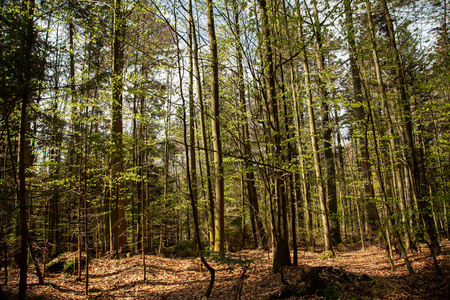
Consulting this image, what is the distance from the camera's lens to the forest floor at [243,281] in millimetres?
4508

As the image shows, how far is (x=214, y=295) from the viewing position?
19.4 ft

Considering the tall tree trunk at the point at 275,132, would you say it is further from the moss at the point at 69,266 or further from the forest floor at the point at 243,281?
the moss at the point at 69,266

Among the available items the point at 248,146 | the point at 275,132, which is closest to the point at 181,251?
the point at 248,146

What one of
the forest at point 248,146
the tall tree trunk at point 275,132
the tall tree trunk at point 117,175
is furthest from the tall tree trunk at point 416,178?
the tall tree trunk at point 117,175

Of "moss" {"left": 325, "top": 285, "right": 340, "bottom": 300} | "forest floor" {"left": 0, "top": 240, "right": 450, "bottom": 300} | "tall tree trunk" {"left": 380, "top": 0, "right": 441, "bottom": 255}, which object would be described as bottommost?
"forest floor" {"left": 0, "top": 240, "right": 450, "bottom": 300}

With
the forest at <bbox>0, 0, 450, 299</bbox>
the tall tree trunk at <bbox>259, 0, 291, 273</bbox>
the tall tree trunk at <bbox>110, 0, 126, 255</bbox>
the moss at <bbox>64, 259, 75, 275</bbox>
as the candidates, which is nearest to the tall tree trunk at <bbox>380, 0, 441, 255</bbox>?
the forest at <bbox>0, 0, 450, 299</bbox>

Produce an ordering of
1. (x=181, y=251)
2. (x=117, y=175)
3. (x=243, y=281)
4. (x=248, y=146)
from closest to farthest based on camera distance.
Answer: (x=243, y=281), (x=248, y=146), (x=117, y=175), (x=181, y=251)

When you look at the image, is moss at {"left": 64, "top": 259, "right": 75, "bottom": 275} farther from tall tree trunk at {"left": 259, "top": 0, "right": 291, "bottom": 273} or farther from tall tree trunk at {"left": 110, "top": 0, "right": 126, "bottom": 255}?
tall tree trunk at {"left": 259, "top": 0, "right": 291, "bottom": 273}

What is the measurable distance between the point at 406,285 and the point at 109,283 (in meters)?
7.77

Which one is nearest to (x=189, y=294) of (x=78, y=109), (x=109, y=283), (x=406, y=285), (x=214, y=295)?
(x=214, y=295)

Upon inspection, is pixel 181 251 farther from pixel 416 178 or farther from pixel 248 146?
pixel 416 178

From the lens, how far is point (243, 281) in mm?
5121

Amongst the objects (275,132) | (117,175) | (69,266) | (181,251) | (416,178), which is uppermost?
(275,132)

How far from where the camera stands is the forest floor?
14.8 feet
